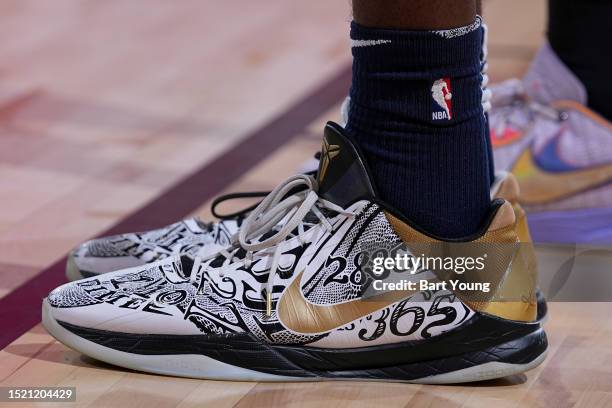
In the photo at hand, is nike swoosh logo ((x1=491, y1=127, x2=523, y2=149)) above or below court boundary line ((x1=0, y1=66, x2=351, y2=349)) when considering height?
above

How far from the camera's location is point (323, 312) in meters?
1.12

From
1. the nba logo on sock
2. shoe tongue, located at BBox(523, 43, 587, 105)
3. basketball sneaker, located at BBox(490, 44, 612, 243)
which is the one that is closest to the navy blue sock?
the nba logo on sock

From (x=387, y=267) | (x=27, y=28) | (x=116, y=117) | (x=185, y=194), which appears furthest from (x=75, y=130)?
(x=387, y=267)

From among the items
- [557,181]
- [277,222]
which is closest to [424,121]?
[277,222]

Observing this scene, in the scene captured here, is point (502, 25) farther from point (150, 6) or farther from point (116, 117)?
point (116, 117)

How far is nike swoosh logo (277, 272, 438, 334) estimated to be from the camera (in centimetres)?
111

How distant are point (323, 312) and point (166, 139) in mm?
977

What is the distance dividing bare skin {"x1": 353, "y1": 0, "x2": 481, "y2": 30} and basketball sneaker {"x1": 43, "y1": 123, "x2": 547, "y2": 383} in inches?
4.9

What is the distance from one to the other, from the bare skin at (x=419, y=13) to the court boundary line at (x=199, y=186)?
56 centimetres

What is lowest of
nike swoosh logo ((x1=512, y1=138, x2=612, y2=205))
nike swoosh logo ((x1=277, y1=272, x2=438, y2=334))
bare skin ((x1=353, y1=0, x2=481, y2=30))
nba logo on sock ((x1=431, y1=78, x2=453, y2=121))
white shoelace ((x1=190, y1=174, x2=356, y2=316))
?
nike swoosh logo ((x1=512, y1=138, x2=612, y2=205))

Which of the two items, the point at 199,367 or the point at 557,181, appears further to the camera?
the point at 557,181

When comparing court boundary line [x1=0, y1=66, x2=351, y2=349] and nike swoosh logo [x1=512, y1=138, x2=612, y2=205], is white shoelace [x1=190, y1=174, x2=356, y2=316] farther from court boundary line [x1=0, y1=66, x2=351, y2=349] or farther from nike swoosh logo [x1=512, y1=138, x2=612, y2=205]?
nike swoosh logo [x1=512, y1=138, x2=612, y2=205]

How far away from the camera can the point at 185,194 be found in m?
1.77

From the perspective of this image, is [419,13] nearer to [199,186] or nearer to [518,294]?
[518,294]
